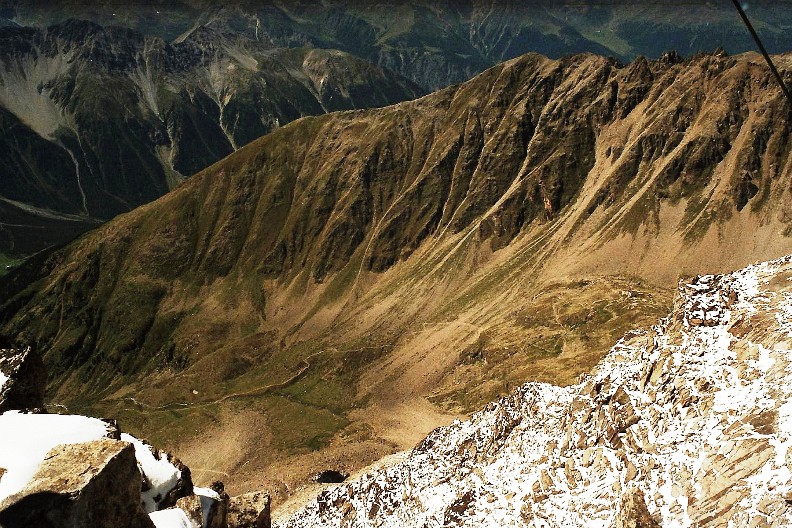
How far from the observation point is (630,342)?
2071 inches

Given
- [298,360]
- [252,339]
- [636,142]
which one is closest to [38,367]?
[298,360]

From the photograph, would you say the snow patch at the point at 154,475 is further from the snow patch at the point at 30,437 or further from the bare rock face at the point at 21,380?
the bare rock face at the point at 21,380

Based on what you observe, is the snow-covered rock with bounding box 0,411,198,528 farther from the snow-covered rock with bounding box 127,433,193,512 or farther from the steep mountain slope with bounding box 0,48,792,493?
the steep mountain slope with bounding box 0,48,792,493

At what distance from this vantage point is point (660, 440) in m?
33.1

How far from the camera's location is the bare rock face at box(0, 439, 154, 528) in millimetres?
20250

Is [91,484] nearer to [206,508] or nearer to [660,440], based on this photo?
[206,508]

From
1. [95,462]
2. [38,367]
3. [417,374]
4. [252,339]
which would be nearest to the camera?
[95,462]

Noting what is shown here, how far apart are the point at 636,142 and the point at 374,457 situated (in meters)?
130

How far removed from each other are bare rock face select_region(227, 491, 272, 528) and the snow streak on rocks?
55.1ft

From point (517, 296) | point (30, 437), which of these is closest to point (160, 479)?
point (30, 437)

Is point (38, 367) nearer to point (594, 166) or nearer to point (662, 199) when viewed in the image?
point (662, 199)

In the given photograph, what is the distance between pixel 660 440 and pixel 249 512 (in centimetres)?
2381

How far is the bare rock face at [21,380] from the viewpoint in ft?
112

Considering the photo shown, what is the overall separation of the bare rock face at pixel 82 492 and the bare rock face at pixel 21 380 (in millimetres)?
14367
